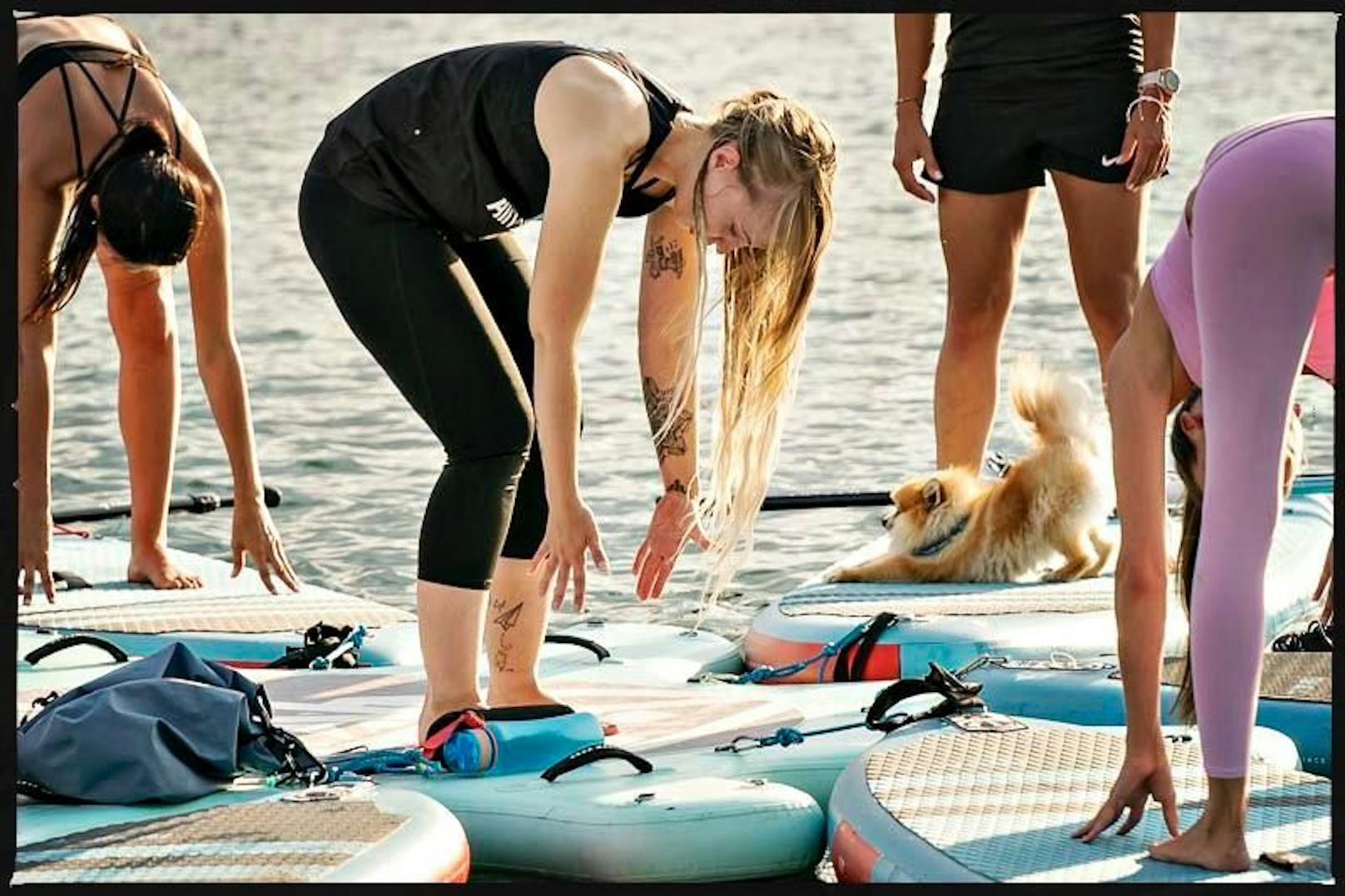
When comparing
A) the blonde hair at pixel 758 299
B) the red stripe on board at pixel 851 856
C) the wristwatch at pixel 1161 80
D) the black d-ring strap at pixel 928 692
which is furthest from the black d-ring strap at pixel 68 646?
the wristwatch at pixel 1161 80

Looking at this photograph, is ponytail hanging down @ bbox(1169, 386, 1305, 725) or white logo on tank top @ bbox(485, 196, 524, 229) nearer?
ponytail hanging down @ bbox(1169, 386, 1305, 725)

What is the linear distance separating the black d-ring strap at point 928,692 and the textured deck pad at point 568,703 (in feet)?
0.57

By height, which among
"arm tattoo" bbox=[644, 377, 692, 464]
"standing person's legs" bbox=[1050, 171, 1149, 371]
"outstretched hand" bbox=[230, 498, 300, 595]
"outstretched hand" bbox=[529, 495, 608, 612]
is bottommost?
"outstretched hand" bbox=[230, 498, 300, 595]

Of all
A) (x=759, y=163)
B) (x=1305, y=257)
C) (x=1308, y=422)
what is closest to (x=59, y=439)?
(x=1308, y=422)

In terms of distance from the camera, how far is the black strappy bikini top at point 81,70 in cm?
491

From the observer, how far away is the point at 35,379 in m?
4.92

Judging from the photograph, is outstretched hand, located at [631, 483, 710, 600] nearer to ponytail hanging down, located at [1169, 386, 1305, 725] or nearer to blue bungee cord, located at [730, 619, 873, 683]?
blue bungee cord, located at [730, 619, 873, 683]

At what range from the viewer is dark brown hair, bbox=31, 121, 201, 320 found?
480cm

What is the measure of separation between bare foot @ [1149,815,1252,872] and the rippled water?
2.96 meters

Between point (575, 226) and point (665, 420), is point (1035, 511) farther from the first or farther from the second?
point (575, 226)

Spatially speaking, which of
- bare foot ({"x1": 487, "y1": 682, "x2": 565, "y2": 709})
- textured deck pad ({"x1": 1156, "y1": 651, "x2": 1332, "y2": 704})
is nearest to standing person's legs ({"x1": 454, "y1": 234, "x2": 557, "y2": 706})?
bare foot ({"x1": 487, "y1": 682, "x2": 565, "y2": 709})

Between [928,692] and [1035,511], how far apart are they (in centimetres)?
Answer: 120

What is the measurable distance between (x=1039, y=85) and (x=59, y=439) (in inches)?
197

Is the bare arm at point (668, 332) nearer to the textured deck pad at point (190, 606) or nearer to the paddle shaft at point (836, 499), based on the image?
the textured deck pad at point (190, 606)
